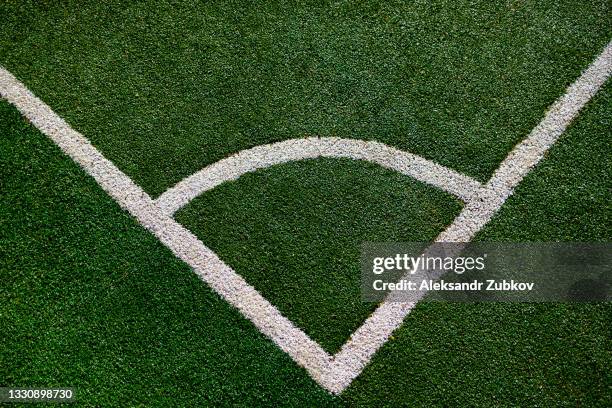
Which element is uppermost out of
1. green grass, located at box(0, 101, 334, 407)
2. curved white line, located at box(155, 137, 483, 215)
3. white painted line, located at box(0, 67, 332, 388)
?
curved white line, located at box(155, 137, 483, 215)

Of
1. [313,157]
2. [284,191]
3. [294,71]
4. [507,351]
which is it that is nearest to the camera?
[507,351]

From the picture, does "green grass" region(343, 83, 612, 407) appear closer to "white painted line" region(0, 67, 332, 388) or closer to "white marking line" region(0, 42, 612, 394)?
"white marking line" region(0, 42, 612, 394)

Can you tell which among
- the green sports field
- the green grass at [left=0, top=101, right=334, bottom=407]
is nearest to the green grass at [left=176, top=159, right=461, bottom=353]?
the green sports field

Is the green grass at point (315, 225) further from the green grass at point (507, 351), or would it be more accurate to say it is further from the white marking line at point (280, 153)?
the green grass at point (507, 351)

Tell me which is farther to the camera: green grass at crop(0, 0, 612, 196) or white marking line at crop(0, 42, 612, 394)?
green grass at crop(0, 0, 612, 196)

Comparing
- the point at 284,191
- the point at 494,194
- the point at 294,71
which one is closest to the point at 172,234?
the point at 284,191

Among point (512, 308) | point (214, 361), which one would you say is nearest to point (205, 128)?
point (214, 361)

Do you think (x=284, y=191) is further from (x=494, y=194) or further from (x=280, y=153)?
(x=494, y=194)
